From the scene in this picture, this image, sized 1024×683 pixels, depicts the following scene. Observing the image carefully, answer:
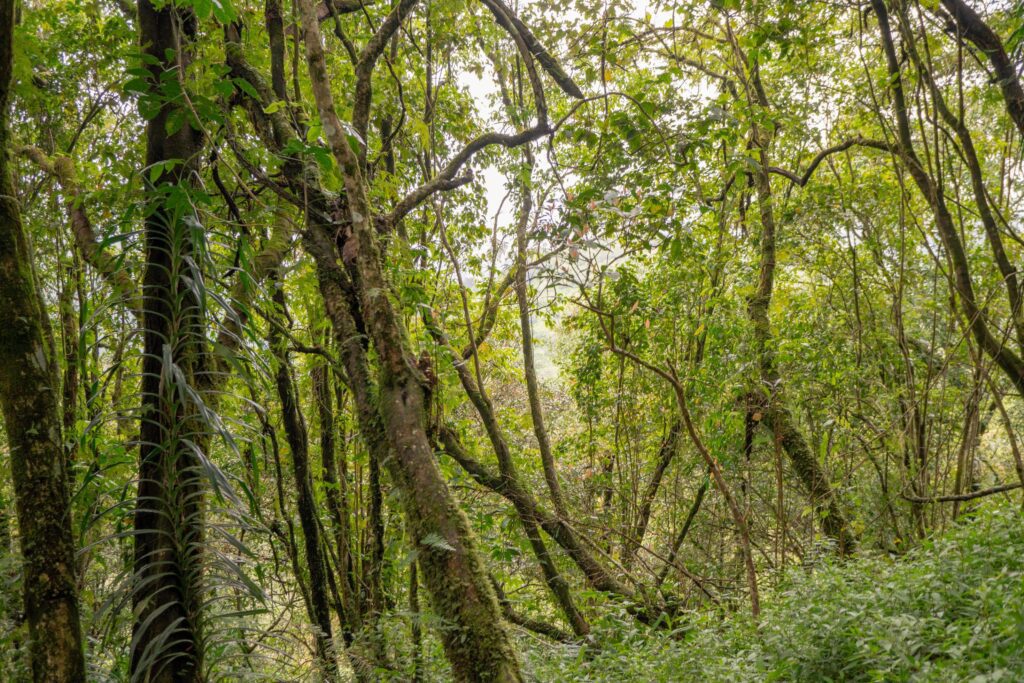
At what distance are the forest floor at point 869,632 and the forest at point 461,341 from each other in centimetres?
2

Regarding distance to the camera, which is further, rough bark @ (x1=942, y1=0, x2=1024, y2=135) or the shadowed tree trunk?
rough bark @ (x1=942, y1=0, x2=1024, y2=135)

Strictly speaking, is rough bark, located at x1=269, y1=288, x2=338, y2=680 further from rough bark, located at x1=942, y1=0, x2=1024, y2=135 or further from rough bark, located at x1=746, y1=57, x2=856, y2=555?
rough bark, located at x1=942, y1=0, x2=1024, y2=135

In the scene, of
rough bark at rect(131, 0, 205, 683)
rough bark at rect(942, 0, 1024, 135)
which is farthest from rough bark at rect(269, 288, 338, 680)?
rough bark at rect(942, 0, 1024, 135)

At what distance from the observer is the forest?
1707mm

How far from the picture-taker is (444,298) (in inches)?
211

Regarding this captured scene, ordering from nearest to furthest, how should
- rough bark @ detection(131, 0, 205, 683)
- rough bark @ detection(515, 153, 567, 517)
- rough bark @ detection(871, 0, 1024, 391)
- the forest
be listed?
rough bark @ detection(131, 0, 205, 683)
the forest
rough bark @ detection(871, 0, 1024, 391)
rough bark @ detection(515, 153, 567, 517)

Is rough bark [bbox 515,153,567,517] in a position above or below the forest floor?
above

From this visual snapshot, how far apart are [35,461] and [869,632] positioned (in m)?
3.11

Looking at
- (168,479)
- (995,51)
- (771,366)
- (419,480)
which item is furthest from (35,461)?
(771,366)

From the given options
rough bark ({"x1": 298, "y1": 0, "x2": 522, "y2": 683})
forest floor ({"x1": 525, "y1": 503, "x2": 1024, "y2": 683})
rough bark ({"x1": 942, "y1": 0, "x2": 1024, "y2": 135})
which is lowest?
forest floor ({"x1": 525, "y1": 503, "x2": 1024, "y2": 683})

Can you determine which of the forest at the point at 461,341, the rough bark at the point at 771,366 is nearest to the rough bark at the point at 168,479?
the forest at the point at 461,341

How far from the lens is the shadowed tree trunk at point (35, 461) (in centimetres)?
147

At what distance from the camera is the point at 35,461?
1.53m

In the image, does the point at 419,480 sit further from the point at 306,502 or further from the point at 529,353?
the point at 529,353
